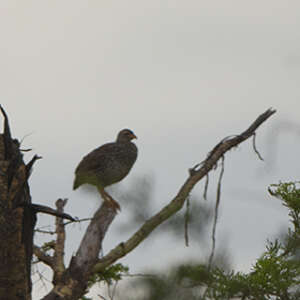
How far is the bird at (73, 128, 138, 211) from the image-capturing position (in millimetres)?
10694

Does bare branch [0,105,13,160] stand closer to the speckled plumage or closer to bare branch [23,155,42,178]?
bare branch [23,155,42,178]

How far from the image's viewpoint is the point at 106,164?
11047 mm

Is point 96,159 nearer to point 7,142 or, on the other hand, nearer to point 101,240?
point 101,240

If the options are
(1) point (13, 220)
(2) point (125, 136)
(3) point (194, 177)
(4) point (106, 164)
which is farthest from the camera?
(2) point (125, 136)

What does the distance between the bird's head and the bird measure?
12 centimetres

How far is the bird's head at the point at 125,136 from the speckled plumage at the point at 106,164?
0.13 metres

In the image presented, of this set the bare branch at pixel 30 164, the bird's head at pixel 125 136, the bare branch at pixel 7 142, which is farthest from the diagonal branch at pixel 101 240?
the bird's head at pixel 125 136

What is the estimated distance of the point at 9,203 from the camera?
6.57 metres

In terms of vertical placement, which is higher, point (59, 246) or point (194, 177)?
point (59, 246)

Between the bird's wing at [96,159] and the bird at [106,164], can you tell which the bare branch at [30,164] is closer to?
the bird at [106,164]

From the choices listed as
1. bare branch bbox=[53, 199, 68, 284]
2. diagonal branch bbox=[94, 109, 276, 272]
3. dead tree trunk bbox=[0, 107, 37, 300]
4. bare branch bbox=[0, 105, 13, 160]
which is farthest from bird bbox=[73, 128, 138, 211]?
bare branch bbox=[0, 105, 13, 160]

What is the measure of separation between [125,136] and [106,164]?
154 centimetres

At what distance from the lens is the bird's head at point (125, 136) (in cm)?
1220

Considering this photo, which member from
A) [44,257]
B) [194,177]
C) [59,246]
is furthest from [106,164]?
Result: [194,177]
